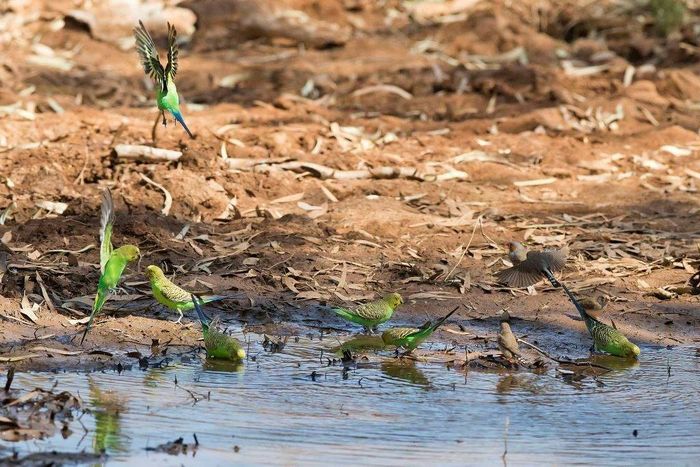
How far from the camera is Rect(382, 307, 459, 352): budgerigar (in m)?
7.11

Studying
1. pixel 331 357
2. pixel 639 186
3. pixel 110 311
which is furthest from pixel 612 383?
pixel 639 186

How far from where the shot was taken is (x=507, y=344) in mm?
7102

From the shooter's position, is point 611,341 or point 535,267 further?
point 535,267

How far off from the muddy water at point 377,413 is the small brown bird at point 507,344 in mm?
199

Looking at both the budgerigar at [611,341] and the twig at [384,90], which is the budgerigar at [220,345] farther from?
the twig at [384,90]

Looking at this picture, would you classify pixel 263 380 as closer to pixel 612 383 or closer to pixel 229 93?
pixel 612 383

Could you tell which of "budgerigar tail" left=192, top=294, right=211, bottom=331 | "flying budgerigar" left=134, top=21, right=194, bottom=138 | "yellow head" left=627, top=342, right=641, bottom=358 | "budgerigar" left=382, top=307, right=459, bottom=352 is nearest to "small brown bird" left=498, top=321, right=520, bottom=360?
"budgerigar" left=382, top=307, right=459, bottom=352

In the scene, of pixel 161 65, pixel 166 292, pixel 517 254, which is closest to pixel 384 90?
pixel 161 65

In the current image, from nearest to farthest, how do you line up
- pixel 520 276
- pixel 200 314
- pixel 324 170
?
pixel 200 314 → pixel 520 276 → pixel 324 170

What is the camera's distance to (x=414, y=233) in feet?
31.9

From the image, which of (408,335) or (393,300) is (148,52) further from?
(408,335)

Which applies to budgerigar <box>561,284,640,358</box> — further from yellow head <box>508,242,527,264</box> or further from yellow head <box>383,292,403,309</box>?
yellow head <box>383,292,403,309</box>

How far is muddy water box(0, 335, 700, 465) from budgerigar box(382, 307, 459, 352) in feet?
0.41

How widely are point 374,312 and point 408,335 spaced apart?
0.42m
